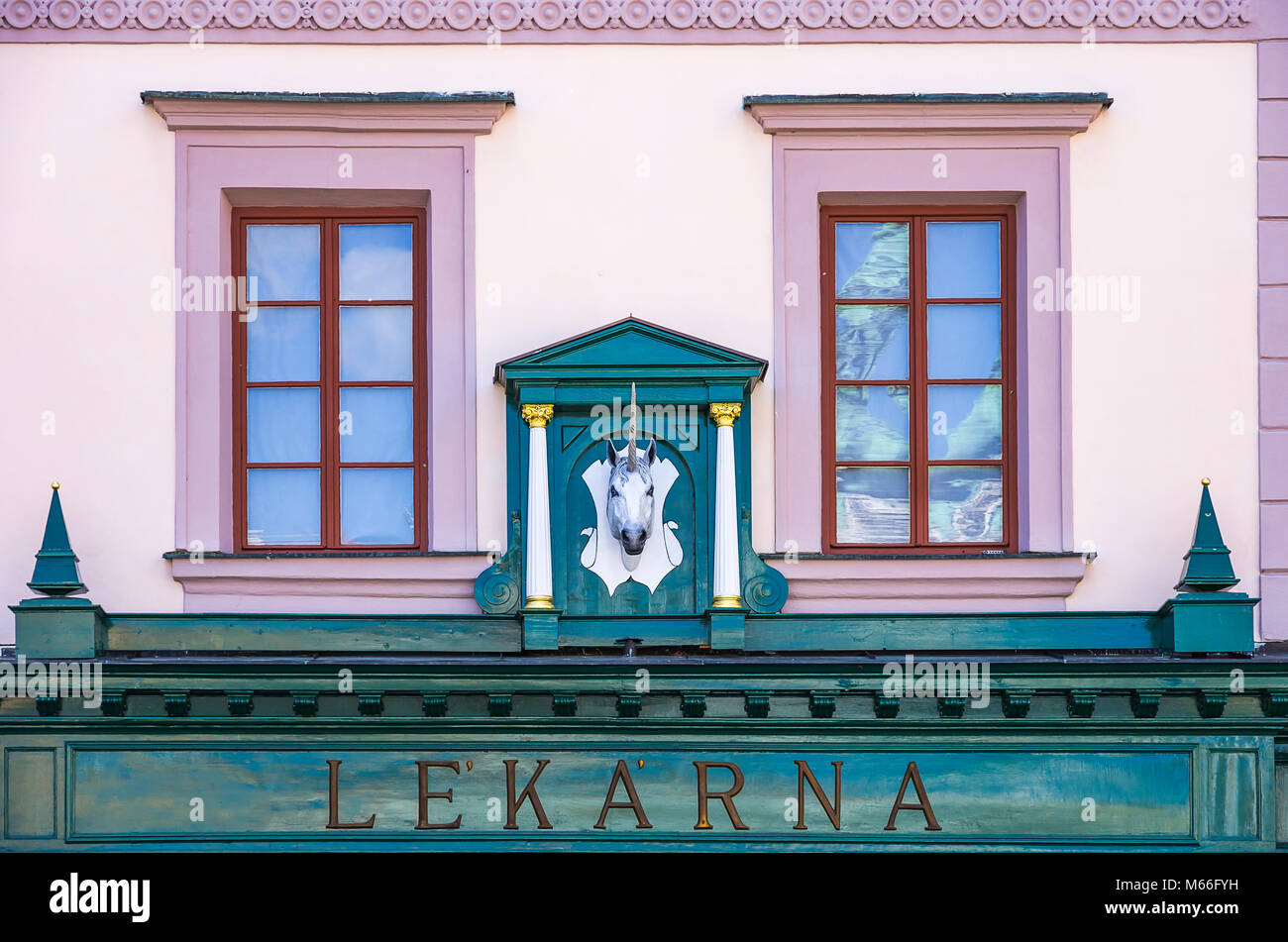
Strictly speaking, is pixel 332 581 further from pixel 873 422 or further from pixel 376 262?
pixel 873 422

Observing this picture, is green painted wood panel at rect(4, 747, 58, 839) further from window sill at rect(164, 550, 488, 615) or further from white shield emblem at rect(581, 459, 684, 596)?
white shield emblem at rect(581, 459, 684, 596)

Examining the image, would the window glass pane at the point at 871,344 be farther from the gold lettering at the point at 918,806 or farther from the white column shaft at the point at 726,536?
the gold lettering at the point at 918,806

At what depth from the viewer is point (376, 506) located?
12.1 metres

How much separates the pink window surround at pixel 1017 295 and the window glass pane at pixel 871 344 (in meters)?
0.28

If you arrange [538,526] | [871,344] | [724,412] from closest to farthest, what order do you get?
[538,526] < [724,412] < [871,344]

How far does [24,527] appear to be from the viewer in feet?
38.7

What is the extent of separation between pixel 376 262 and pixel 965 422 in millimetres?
3839

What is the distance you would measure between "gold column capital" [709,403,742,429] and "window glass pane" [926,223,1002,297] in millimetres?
1655

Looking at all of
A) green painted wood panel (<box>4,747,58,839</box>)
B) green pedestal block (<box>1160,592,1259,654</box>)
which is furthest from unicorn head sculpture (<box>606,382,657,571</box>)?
green painted wood panel (<box>4,747,58,839</box>)

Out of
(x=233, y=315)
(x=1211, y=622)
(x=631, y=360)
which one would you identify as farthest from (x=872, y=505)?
(x=233, y=315)

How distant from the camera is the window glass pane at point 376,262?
12.2 m

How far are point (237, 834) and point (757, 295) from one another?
446cm

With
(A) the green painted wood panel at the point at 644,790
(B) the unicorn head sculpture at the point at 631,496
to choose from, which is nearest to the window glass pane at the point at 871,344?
(B) the unicorn head sculpture at the point at 631,496
